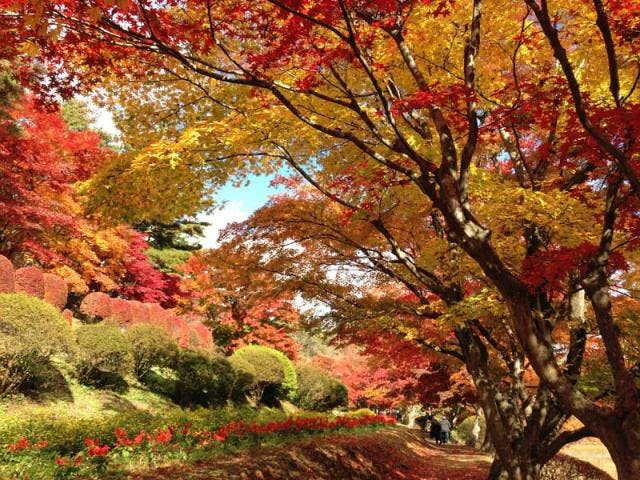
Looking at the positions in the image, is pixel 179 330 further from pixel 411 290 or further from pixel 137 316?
pixel 411 290

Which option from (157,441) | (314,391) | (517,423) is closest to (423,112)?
(517,423)

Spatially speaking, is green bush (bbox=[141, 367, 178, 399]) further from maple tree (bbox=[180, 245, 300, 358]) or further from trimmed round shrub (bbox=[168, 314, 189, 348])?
maple tree (bbox=[180, 245, 300, 358])

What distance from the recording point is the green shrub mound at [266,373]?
17719 millimetres

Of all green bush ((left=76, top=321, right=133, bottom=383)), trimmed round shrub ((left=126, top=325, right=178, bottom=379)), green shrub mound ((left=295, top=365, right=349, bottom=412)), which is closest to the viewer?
green bush ((left=76, top=321, right=133, bottom=383))

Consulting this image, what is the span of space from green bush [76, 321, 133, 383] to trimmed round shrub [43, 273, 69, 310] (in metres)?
2.93

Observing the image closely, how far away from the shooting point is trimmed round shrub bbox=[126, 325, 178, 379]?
1362 cm

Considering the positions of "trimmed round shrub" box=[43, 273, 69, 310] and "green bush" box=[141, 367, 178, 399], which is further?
"green bush" box=[141, 367, 178, 399]

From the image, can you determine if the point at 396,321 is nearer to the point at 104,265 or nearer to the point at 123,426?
the point at 123,426

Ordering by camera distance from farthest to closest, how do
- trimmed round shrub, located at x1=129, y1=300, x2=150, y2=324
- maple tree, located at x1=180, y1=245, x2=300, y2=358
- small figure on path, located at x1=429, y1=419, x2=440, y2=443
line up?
small figure on path, located at x1=429, y1=419, x2=440, y2=443 → maple tree, located at x1=180, y1=245, x2=300, y2=358 → trimmed round shrub, located at x1=129, y1=300, x2=150, y2=324

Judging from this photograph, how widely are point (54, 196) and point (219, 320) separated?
8.79 m

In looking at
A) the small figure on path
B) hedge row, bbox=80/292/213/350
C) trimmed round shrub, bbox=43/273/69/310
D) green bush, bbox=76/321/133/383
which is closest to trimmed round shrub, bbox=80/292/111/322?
hedge row, bbox=80/292/213/350

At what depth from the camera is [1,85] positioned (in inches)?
593

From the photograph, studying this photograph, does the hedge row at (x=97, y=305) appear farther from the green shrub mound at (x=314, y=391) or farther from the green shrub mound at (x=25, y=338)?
the green shrub mound at (x=314, y=391)

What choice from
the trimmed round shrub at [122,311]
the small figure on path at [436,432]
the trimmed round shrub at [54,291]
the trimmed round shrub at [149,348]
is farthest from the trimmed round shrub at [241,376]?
the small figure on path at [436,432]
